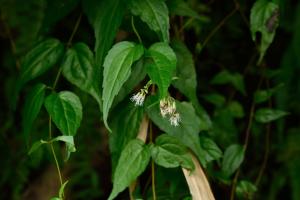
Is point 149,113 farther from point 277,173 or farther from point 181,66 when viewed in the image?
point 277,173

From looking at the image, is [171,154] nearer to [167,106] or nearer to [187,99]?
[167,106]

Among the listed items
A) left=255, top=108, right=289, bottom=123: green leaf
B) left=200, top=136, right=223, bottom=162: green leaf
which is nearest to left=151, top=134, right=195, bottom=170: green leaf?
left=200, top=136, right=223, bottom=162: green leaf

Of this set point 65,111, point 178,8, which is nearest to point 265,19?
point 178,8

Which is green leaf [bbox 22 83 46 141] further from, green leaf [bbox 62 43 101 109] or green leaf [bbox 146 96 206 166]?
green leaf [bbox 146 96 206 166]

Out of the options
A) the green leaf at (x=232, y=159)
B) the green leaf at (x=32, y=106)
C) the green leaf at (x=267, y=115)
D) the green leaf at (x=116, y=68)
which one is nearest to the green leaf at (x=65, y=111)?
the green leaf at (x=32, y=106)

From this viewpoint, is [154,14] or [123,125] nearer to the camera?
[154,14]

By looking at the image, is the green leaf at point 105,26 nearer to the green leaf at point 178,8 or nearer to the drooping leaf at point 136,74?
the drooping leaf at point 136,74
